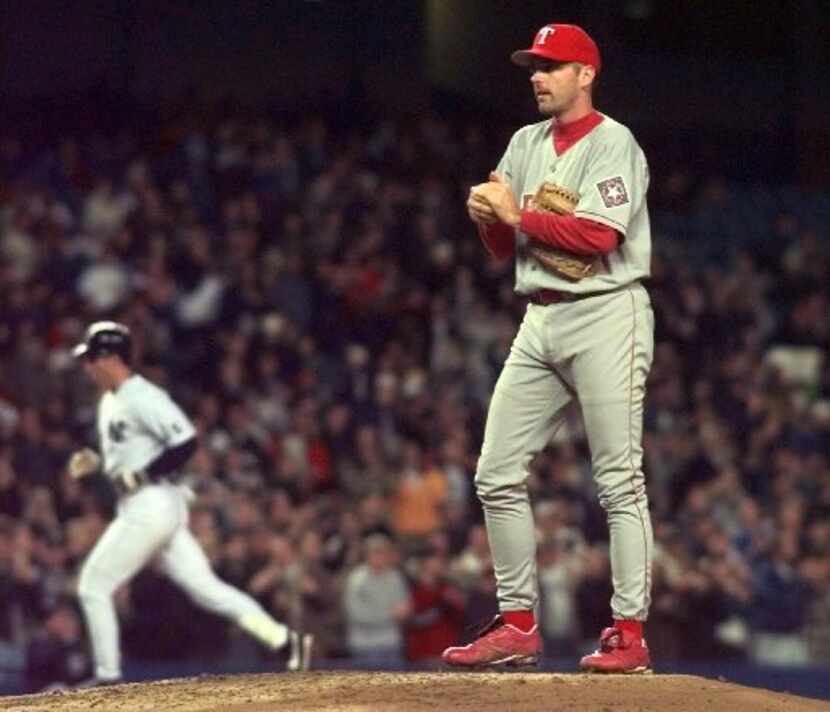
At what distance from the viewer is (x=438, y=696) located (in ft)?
22.2

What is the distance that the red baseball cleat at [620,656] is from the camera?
7234mm

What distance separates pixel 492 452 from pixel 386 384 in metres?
9.14

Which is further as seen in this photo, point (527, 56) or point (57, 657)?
point (57, 657)

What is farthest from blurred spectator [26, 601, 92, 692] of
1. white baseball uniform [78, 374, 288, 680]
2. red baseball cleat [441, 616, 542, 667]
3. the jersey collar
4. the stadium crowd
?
the jersey collar

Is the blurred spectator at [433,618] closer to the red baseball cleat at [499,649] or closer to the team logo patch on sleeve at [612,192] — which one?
the red baseball cleat at [499,649]

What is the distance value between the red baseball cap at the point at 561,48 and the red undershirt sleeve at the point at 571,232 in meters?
0.57

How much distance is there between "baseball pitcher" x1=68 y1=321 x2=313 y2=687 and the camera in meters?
11.2

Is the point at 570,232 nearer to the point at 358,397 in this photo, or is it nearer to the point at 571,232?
the point at 571,232

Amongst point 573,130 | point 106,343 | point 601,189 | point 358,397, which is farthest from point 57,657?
point 601,189

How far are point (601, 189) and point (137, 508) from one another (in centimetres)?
483

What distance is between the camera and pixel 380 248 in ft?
58.4

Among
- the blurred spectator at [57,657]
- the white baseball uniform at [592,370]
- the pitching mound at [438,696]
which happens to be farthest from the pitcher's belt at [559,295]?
the blurred spectator at [57,657]

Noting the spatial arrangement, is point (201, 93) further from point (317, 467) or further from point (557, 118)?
point (557, 118)

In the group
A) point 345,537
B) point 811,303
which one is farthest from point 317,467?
point 811,303
